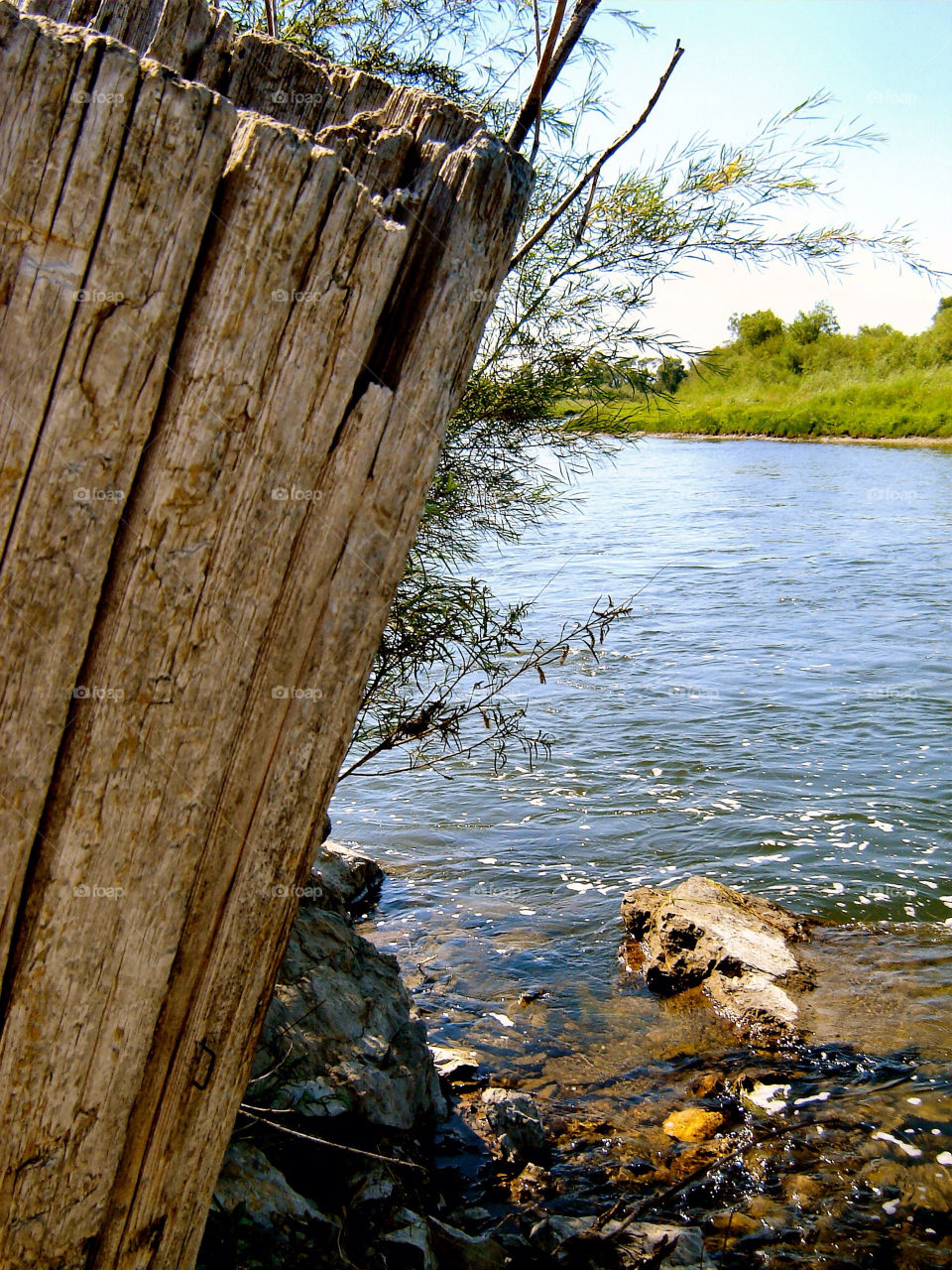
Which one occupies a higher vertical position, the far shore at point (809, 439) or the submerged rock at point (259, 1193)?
the far shore at point (809, 439)

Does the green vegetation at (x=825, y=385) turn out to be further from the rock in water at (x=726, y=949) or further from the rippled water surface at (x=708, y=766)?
the rock in water at (x=726, y=949)

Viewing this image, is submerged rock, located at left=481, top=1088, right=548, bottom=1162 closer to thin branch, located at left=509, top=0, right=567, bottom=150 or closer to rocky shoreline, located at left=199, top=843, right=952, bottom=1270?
rocky shoreline, located at left=199, top=843, right=952, bottom=1270

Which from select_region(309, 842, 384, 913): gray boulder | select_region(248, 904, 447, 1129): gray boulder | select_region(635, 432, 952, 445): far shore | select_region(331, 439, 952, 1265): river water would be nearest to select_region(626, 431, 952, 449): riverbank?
select_region(635, 432, 952, 445): far shore

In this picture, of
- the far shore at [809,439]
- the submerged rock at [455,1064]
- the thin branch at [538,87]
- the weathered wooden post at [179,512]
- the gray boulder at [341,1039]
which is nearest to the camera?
the weathered wooden post at [179,512]

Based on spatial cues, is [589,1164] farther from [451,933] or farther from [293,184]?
[293,184]

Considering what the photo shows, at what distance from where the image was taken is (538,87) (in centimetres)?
→ 278

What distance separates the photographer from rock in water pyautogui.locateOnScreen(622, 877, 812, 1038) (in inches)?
198

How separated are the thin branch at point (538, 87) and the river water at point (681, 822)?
1809mm

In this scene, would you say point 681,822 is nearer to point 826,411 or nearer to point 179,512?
point 179,512

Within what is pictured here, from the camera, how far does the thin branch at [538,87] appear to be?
2.71 metres

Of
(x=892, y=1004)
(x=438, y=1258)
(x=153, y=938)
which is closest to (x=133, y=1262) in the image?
(x=153, y=938)

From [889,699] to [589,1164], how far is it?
7.72 meters

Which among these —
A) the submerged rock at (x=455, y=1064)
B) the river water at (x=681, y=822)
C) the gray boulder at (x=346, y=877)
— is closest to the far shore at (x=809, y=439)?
the river water at (x=681, y=822)

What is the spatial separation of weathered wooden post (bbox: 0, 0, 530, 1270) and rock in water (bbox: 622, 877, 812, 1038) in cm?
374
